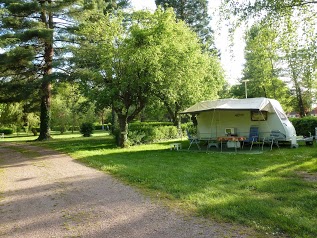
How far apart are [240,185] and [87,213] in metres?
3.41

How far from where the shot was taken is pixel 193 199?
17.0ft

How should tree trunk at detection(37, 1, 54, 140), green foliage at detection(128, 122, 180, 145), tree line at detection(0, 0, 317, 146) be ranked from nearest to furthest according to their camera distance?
tree line at detection(0, 0, 317, 146) < green foliage at detection(128, 122, 180, 145) < tree trunk at detection(37, 1, 54, 140)

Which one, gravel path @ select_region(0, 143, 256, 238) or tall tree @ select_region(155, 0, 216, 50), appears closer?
gravel path @ select_region(0, 143, 256, 238)

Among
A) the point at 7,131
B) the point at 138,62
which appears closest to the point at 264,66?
the point at 138,62

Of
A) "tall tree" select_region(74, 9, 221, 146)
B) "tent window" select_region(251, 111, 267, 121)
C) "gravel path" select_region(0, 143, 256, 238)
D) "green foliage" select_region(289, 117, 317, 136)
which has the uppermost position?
"tall tree" select_region(74, 9, 221, 146)

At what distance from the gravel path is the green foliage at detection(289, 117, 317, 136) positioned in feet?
42.7

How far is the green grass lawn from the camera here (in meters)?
4.19

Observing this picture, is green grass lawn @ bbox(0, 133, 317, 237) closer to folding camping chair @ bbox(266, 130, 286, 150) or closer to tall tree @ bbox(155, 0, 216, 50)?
folding camping chair @ bbox(266, 130, 286, 150)

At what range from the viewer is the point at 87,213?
4.74m

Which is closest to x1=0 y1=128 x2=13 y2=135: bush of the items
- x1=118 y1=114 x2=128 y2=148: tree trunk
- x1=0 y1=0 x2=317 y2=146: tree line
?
Answer: x1=0 y1=0 x2=317 y2=146: tree line

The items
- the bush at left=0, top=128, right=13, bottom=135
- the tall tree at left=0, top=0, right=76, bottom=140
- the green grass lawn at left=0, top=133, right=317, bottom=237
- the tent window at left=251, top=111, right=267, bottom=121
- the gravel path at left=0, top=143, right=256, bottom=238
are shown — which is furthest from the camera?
the bush at left=0, top=128, right=13, bottom=135

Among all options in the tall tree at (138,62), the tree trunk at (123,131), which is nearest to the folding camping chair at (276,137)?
the tall tree at (138,62)

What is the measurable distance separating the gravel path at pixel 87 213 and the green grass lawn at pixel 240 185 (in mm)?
431

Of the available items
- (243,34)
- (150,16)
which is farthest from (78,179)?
(150,16)
